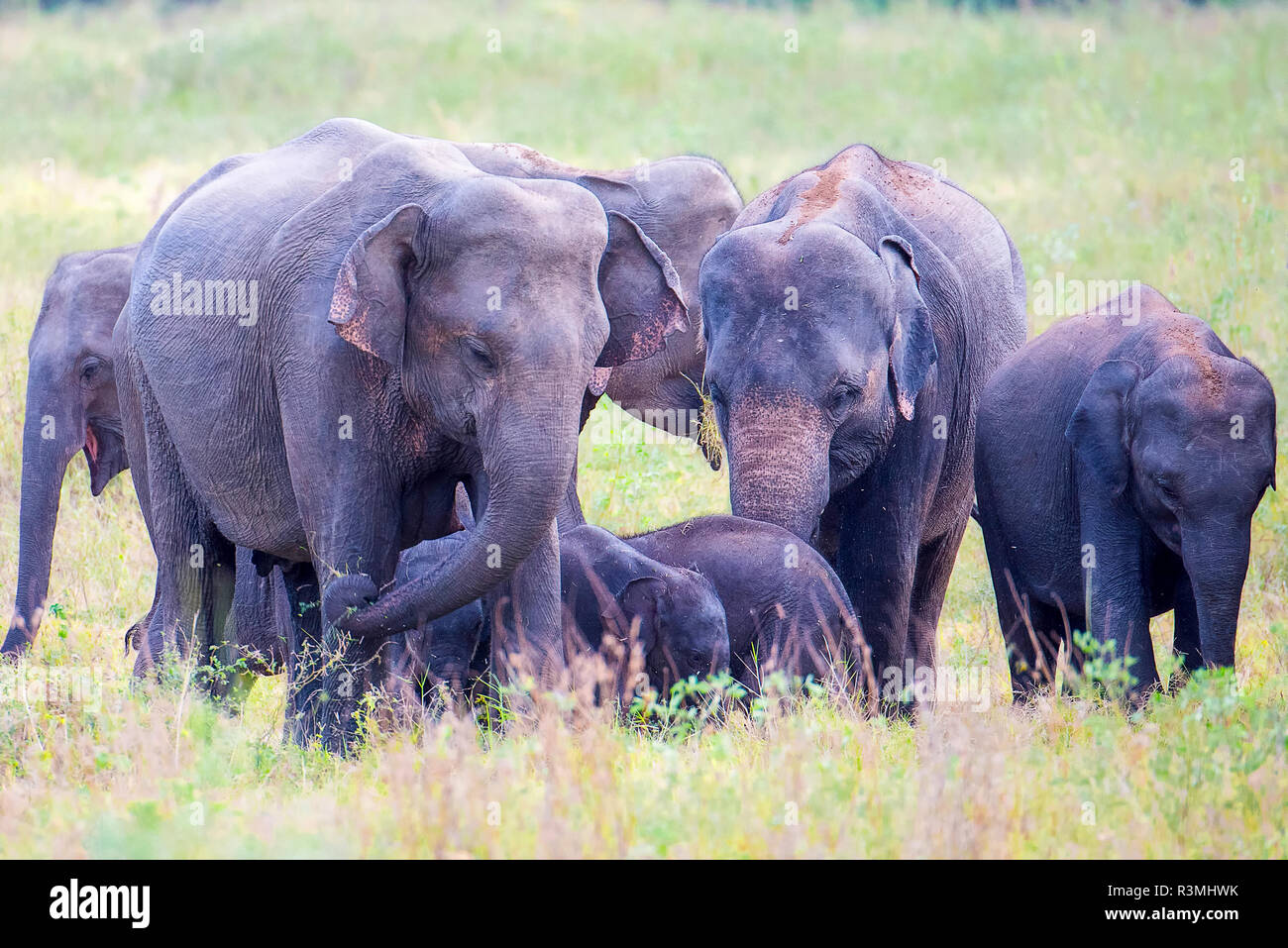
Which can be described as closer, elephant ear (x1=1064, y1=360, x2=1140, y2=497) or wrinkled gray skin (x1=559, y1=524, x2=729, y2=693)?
elephant ear (x1=1064, y1=360, x2=1140, y2=497)

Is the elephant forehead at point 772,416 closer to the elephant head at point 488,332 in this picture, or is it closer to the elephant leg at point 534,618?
the elephant leg at point 534,618

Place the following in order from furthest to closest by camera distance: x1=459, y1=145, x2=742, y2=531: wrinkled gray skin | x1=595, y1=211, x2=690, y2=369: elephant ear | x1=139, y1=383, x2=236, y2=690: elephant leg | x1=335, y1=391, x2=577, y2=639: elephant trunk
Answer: x1=459, y1=145, x2=742, y2=531: wrinkled gray skin → x1=139, y1=383, x2=236, y2=690: elephant leg → x1=595, y1=211, x2=690, y2=369: elephant ear → x1=335, y1=391, x2=577, y2=639: elephant trunk

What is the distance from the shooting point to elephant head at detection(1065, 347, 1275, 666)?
6.49m

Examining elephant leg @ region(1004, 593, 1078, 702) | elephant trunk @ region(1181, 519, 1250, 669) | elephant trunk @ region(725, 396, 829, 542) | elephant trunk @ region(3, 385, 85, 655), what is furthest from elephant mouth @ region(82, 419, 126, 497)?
elephant trunk @ region(1181, 519, 1250, 669)

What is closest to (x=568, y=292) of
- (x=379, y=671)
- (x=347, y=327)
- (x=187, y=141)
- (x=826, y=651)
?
(x=347, y=327)

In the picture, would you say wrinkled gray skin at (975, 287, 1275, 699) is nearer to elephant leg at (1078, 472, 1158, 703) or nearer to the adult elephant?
elephant leg at (1078, 472, 1158, 703)

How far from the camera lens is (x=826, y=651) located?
7.35 meters

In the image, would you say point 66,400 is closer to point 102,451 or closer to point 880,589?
point 102,451

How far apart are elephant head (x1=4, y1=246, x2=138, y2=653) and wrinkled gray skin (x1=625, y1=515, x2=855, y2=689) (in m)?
2.99

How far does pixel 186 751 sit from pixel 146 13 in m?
24.7

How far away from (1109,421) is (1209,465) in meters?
0.49

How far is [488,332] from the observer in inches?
224

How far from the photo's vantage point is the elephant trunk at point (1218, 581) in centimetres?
648

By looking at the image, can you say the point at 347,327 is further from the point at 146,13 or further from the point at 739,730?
the point at 146,13
